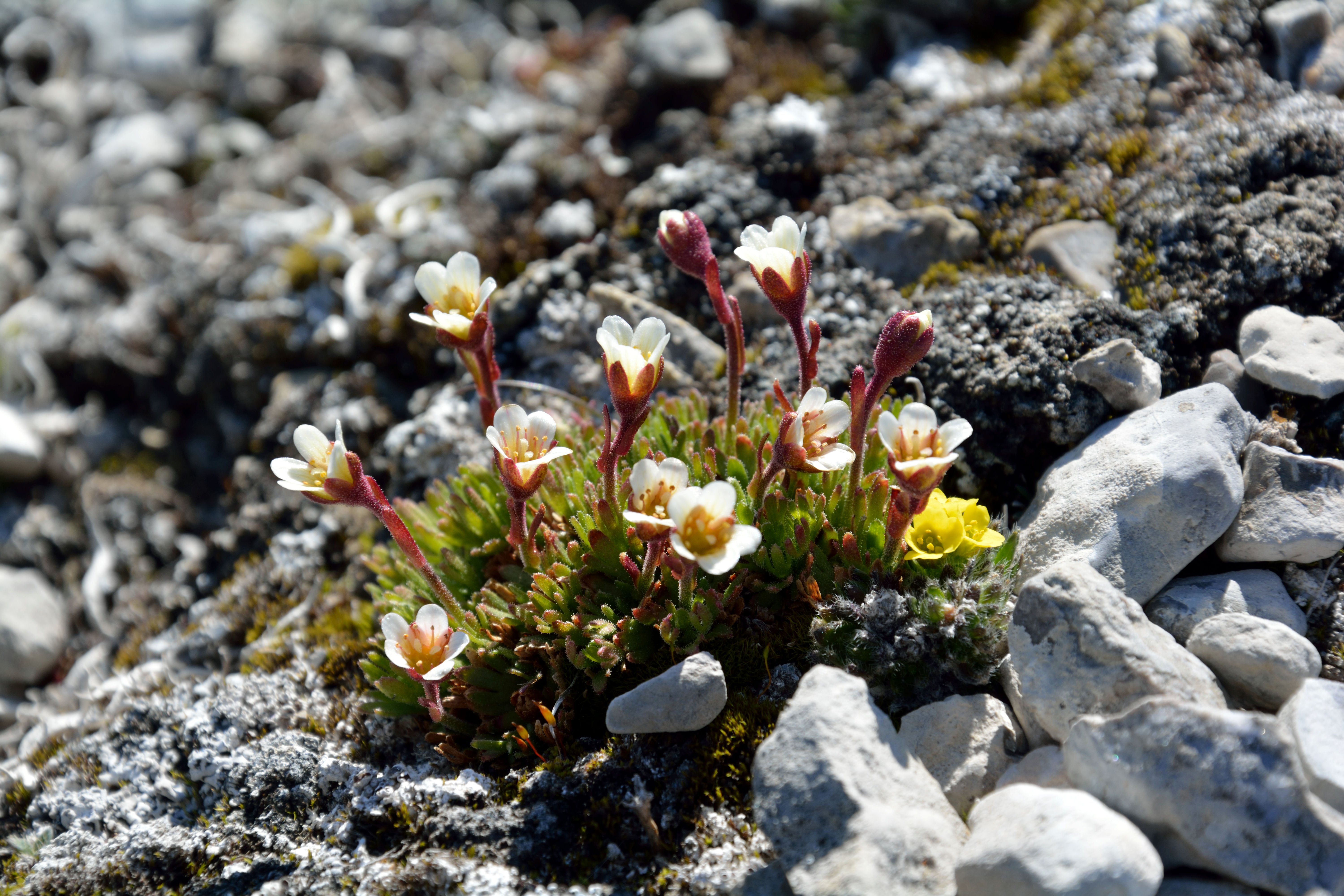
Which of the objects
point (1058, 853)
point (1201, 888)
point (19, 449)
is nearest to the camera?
point (1058, 853)

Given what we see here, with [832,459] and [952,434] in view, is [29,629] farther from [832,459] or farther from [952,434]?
[952,434]

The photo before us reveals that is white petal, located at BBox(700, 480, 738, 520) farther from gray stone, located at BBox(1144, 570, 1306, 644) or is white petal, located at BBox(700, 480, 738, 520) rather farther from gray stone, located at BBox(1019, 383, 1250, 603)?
gray stone, located at BBox(1144, 570, 1306, 644)

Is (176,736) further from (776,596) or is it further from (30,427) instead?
(30,427)

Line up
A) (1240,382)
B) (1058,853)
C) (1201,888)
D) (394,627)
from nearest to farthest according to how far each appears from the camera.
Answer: (1058,853), (1201,888), (394,627), (1240,382)

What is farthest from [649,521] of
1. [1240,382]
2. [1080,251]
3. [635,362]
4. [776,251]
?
[1080,251]

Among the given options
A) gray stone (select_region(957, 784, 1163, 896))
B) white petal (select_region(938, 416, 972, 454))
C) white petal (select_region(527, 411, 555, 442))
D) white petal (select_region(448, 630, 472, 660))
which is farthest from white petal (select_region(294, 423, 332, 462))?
gray stone (select_region(957, 784, 1163, 896))

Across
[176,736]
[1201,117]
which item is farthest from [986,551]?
[176,736]
